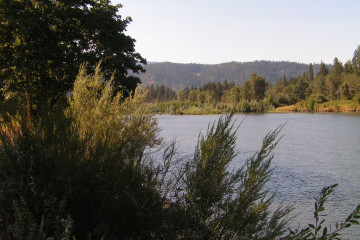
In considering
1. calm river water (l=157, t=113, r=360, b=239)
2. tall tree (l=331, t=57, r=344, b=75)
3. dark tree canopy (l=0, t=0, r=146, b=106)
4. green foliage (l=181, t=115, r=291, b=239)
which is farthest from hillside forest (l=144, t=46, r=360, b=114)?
green foliage (l=181, t=115, r=291, b=239)

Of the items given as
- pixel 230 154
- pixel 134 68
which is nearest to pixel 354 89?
pixel 134 68

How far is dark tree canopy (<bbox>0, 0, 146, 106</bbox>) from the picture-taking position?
42.1 feet

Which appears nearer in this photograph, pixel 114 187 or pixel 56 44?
pixel 114 187

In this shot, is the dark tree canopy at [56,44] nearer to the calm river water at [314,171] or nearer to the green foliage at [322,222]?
the calm river water at [314,171]

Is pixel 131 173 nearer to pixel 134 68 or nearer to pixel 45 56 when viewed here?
pixel 45 56

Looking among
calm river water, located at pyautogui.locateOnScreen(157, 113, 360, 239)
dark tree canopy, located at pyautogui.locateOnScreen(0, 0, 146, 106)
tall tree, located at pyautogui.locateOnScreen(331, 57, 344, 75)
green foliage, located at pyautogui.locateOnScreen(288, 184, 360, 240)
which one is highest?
tall tree, located at pyautogui.locateOnScreen(331, 57, 344, 75)

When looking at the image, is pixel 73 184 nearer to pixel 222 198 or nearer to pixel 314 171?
pixel 222 198

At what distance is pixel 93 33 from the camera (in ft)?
51.9

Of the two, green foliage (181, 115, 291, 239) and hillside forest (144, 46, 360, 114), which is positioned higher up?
hillside forest (144, 46, 360, 114)

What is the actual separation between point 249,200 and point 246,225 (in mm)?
268

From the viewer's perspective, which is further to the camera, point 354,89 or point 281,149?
point 354,89

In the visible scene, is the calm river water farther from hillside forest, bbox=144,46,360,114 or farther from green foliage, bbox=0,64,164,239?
hillside forest, bbox=144,46,360,114

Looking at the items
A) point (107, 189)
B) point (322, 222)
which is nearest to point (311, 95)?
point (322, 222)

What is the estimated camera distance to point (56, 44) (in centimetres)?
1412
